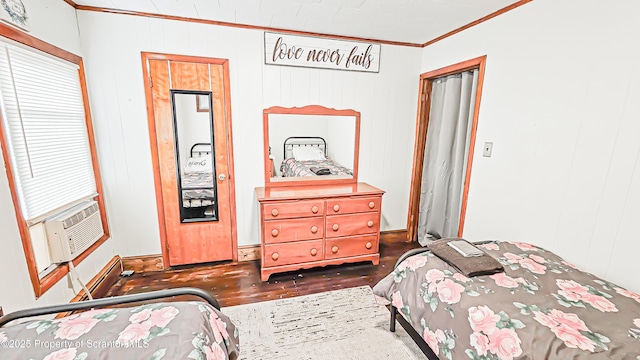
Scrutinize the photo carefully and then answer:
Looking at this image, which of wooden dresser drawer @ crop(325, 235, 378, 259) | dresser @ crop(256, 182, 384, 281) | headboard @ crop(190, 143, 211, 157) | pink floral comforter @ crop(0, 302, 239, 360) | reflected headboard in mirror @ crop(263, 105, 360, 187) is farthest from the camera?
reflected headboard in mirror @ crop(263, 105, 360, 187)

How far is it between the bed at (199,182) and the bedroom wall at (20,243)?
0.82 meters

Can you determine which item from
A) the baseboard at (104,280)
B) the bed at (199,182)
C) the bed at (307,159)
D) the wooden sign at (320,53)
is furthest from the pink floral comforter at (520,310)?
the baseboard at (104,280)

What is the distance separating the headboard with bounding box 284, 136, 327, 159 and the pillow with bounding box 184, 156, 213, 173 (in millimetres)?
791

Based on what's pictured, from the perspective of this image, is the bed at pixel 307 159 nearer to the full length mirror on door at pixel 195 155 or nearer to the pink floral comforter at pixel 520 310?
the full length mirror on door at pixel 195 155

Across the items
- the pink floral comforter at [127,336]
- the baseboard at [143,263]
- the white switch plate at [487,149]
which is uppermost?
the white switch plate at [487,149]

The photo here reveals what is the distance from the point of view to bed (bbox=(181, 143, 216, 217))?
264cm

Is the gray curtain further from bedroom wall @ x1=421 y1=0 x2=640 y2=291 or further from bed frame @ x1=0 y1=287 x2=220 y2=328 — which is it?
bed frame @ x1=0 y1=287 x2=220 y2=328

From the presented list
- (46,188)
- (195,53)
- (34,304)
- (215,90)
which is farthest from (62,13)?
(34,304)

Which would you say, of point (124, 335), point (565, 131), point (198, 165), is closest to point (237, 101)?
point (198, 165)

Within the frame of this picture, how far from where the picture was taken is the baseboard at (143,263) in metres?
2.67

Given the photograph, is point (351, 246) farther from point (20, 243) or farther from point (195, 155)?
point (20, 243)

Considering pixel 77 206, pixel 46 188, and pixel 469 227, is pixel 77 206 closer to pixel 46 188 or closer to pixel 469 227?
pixel 46 188

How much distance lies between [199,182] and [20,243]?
131cm

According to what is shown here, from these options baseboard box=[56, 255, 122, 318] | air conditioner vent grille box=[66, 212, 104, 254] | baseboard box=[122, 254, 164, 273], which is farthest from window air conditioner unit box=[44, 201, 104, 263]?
baseboard box=[122, 254, 164, 273]
